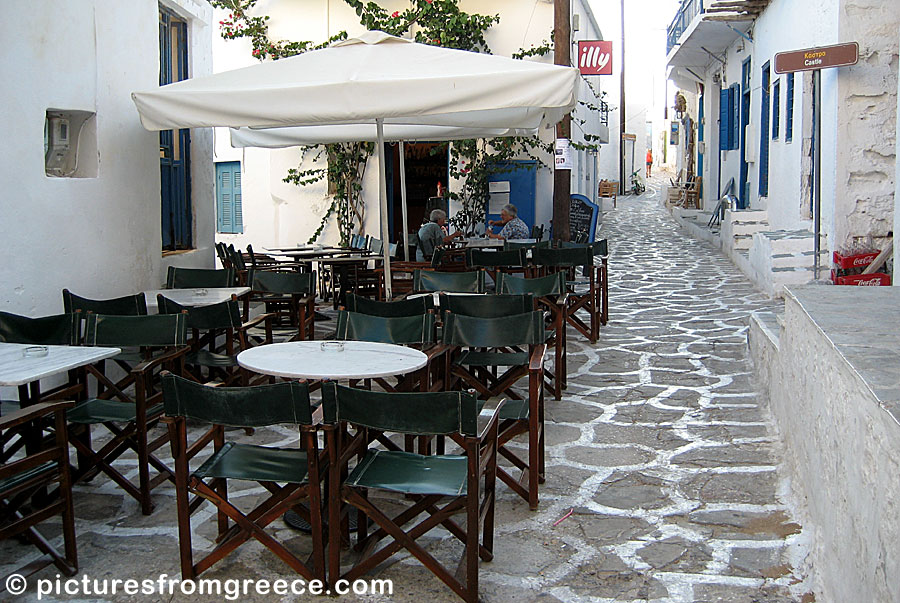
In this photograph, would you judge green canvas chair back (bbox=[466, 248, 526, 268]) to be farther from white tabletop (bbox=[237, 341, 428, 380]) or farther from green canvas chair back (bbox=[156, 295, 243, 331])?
white tabletop (bbox=[237, 341, 428, 380])

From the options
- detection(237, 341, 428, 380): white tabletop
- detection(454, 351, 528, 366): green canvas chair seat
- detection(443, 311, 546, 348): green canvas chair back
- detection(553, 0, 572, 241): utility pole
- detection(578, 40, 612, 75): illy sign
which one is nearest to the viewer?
detection(237, 341, 428, 380): white tabletop

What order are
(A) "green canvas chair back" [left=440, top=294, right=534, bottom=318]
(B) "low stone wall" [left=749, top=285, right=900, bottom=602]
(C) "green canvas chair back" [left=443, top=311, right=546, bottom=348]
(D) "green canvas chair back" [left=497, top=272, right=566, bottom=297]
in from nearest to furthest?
(B) "low stone wall" [left=749, top=285, right=900, bottom=602] → (C) "green canvas chair back" [left=443, top=311, right=546, bottom=348] → (A) "green canvas chair back" [left=440, top=294, right=534, bottom=318] → (D) "green canvas chair back" [left=497, top=272, right=566, bottom=297]

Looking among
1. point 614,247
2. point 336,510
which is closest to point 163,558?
point 336,510

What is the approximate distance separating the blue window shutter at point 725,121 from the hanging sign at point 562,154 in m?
8.59

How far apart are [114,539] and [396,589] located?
1444 mm

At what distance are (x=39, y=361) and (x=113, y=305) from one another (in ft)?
4.68

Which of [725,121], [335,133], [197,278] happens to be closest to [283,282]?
[197,278]

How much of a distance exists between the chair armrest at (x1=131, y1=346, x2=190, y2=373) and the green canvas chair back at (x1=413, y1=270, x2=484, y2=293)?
249 cm

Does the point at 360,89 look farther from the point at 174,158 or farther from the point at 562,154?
the point at 562,154

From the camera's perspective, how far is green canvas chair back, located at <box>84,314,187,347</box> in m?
4.70

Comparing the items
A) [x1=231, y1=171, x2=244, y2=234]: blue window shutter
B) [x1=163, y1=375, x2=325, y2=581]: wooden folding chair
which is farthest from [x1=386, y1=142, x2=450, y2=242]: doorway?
[x1=163, y1=375, x2=325, y2=581]: wooden folding chair

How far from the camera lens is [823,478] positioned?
3.50 m

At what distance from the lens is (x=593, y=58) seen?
12.1 m

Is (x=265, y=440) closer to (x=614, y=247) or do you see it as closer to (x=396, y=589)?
(x=396, y=589)
